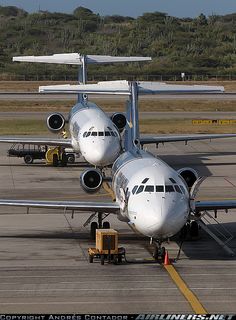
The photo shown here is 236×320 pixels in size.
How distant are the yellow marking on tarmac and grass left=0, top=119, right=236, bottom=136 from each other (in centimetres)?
4427

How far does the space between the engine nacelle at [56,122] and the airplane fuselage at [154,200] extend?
86.7 feet

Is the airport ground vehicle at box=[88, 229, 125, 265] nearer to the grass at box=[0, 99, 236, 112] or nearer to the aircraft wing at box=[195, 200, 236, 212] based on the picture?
the aircraft wing at box=[195, 200, 236, 212]

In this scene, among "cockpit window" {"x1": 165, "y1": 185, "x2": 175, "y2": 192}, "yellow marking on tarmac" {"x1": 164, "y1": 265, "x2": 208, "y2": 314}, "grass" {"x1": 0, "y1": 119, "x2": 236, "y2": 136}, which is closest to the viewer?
"yellow marking on tarmac" {"x1": 164, "y1": 265, "x2": 208, "y2": 314}

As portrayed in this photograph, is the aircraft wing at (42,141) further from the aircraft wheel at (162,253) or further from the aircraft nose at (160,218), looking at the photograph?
the aircraft nose at (160,218)

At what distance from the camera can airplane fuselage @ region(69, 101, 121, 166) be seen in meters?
49.2

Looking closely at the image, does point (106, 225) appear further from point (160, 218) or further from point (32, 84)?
point (32, 84)

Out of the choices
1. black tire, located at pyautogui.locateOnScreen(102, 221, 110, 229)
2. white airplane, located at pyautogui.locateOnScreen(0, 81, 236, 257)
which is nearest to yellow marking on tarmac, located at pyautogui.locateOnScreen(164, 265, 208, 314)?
white airplane, located at pyautogui.locateOnScreen(0, 81, 236, 257)

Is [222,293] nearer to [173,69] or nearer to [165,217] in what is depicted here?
[165,217]

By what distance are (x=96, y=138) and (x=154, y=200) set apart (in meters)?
20.0

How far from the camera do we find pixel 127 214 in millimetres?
32094

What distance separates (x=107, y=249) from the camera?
31078mm

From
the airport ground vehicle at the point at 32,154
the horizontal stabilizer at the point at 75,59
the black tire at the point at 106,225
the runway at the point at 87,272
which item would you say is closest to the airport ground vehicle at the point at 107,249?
the runway at the point at 87,272

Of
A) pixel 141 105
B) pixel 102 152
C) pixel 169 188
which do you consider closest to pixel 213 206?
pixel 169 188

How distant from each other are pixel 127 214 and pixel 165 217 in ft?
8.24
